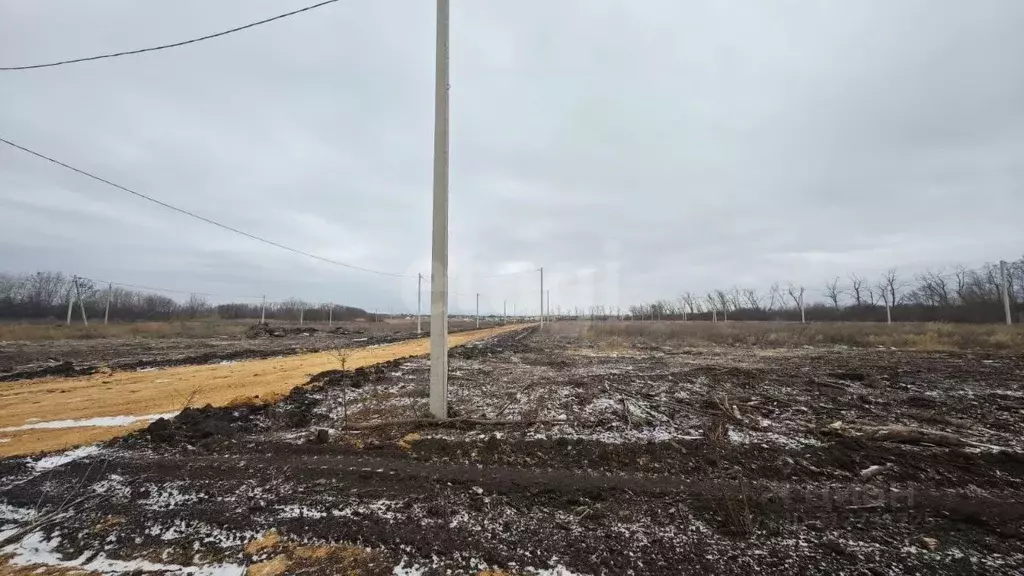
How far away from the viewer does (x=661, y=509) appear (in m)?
3.49

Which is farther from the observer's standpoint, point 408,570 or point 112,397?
point 112,397

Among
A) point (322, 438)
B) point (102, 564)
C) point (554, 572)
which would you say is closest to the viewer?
point (554, 572)

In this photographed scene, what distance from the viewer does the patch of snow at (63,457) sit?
4.62 meters

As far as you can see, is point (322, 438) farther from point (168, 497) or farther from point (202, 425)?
point (202, 425)

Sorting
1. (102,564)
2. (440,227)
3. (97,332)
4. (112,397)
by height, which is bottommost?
(97,332)

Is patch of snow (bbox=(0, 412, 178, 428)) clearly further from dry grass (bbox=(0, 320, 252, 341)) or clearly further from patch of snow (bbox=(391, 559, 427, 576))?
dry grass (bbox=(0, 320, 252, 341))

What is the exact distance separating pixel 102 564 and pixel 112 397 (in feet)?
26.8

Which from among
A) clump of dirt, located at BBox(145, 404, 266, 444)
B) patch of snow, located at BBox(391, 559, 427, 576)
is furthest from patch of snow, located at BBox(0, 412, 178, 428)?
patch of snow, located at BBox(391, 559, 427, 576)

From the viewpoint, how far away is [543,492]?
12.6 feet

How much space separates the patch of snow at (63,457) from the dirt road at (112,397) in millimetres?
415

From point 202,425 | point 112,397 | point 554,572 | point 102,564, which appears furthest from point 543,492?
point 112,397

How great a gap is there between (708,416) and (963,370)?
11.7 m

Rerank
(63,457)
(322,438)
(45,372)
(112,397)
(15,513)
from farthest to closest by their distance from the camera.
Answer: (45,372) → (112,397) → (322,438) → (63,457) → (15,513)

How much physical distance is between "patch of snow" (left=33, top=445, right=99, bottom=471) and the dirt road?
0.41 m
